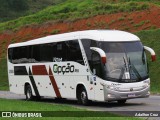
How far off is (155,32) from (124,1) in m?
21.1

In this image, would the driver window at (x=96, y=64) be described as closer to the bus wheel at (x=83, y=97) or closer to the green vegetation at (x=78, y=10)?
the bus wheel at (x=83, y=97)

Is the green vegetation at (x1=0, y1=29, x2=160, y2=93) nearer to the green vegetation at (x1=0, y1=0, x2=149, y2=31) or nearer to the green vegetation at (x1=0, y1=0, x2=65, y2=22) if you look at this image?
the green vegetation at (x1=0, y1=0, x2=149, y2=31)

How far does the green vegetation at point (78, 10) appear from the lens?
182 ft

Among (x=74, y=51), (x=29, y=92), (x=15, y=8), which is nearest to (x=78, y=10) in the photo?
(x=29, y=92)

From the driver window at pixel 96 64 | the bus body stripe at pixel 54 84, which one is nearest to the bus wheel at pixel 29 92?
the bus body stripe at pixel 54 84

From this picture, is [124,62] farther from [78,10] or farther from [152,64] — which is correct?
[78,10]

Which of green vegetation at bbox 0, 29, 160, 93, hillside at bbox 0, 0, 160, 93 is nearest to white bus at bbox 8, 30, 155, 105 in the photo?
green vegetation at bbox 0, 29, 160, 93

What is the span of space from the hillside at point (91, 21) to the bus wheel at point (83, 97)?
1531 centimetres

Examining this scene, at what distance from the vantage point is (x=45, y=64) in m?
24.7

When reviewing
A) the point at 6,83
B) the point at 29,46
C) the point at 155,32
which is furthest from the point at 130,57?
the point at 6,83

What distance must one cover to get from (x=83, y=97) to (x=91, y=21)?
1298 inches

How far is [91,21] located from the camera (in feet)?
177

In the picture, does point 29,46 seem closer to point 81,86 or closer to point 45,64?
point 45,64

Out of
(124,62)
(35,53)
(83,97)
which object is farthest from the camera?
(35,53)
